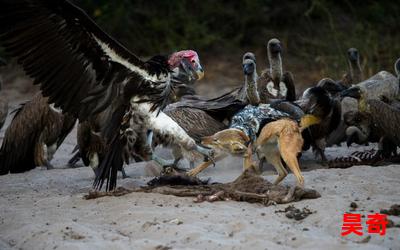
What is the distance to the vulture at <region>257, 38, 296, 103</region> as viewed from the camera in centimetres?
930

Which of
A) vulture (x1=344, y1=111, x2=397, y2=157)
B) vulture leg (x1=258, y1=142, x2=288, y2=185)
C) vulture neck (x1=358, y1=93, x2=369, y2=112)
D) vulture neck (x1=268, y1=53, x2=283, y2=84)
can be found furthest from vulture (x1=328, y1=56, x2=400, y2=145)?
vulture leg (x1=258, y1=142, x2=288, y2=185)

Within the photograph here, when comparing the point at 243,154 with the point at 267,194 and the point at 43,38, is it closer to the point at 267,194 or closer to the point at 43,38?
the point at 267,194

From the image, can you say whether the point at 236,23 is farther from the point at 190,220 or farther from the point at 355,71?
the point at 190,220

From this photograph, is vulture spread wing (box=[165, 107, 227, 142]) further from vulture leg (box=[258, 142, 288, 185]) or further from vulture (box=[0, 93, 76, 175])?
vulture leg (box=[258, 142, 288, 185])

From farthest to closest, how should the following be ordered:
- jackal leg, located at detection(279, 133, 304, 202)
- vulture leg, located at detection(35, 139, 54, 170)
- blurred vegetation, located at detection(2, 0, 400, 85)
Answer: blurred vegetation, located at detection(2, 0, 400, 85)
vulture leg, located at detection(35, 139, 54, 170)
jackal leg, located at detection(279, 133, 304, 202)

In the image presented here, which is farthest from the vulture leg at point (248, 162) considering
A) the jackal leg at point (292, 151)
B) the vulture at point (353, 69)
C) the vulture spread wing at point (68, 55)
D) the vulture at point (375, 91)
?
the vulture at point (353, 69)

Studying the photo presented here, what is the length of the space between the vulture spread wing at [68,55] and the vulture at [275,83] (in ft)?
9.43

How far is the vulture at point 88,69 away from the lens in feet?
20.1

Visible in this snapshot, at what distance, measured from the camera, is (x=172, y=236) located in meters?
→ 5.33

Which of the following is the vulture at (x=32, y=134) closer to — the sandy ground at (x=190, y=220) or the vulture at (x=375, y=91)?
the sandy ground at (x=190, y=220)

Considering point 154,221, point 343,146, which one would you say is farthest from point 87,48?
point 343,146

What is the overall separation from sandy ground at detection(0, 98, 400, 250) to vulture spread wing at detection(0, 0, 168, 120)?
853 mm

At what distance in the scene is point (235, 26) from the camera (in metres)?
14.9

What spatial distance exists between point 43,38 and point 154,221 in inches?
67.5
